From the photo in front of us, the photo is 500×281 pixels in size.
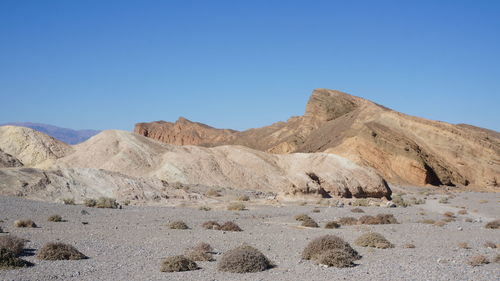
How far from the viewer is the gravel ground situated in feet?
34.8

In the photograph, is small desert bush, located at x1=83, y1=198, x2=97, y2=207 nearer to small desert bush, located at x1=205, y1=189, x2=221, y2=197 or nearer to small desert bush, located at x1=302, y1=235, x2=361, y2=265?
small desert bush, located at x1=205, y1=189, x2=221, y2=197

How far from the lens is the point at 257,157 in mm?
43844

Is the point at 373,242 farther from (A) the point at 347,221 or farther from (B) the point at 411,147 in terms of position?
(B) the point at 411,147

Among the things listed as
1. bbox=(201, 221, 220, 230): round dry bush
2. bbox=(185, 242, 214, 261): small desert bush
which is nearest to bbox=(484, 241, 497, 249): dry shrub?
bbox=(185, 242, 214, 261): small desert bush

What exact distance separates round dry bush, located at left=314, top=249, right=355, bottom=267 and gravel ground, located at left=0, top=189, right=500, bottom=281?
0.82 ft

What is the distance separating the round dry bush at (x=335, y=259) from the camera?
11555 millimetres

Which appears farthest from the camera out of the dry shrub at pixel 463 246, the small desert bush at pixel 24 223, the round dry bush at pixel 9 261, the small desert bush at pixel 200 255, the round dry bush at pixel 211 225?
the round dry bush at pixel 211 225

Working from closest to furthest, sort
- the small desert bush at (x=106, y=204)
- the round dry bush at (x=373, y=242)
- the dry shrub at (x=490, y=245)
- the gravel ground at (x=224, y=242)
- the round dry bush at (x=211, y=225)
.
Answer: the gravel ground at (x=224, y=242), the round dry bush at (x=373, y=242), the dry shrub at (x=490, y=245), the round dry bush at (x=211, y=225), the small desert bush at (x=106, y=204)

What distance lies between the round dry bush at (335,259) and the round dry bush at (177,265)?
3.09 meters

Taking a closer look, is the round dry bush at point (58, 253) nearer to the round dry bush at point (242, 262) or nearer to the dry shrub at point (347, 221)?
the round dry bush at point (242, 262)

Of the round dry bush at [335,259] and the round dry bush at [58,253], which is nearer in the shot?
the round dry bush at [58,253]

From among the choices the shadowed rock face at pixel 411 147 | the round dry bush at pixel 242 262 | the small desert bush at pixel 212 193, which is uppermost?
the shadowed rock face at pixel 411 147

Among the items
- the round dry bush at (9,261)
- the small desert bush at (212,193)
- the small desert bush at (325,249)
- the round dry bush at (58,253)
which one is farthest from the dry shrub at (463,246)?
the small desert bush at (212,193)

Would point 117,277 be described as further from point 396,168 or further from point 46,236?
point 396,168
